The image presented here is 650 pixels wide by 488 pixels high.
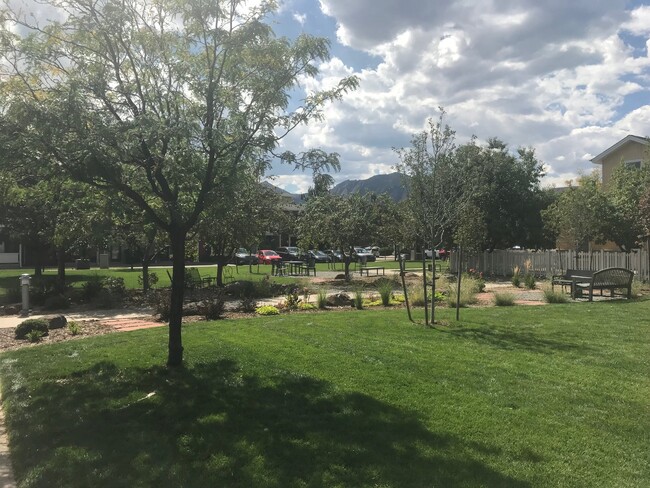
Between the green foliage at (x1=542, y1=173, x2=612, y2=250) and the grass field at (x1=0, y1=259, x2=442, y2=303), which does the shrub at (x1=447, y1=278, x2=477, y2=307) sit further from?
the green foliage at (x1=542, y1=173, x2=612, y2=250)

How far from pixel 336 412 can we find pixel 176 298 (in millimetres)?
2948

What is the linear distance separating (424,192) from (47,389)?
307 inches

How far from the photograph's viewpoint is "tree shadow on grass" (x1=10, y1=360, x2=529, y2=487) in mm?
3799

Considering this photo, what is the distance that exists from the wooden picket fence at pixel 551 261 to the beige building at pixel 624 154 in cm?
971

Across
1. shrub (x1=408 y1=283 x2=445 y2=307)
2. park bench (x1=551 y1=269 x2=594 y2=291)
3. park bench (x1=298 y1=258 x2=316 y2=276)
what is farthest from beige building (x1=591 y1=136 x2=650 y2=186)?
shrub (x1=408 y1=283 x2=445 y2=307)

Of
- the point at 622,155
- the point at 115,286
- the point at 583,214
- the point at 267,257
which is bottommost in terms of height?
the point at 115,286

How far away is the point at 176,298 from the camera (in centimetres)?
687

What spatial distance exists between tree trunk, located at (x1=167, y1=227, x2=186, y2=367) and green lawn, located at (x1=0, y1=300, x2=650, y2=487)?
0.83 ft

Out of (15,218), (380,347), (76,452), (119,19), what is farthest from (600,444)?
(15,218)

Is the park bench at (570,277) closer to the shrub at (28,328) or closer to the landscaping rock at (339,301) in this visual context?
the landscaping rock at (339,301)

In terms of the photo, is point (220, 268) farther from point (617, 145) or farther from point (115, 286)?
point (617, 145)

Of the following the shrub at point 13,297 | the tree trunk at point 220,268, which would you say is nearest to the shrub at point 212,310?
the tree trunk at point 220,268

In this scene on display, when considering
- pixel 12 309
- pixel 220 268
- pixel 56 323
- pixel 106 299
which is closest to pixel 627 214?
pixel 220 268

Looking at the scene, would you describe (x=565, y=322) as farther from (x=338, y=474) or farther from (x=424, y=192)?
(x=338, y=474)
